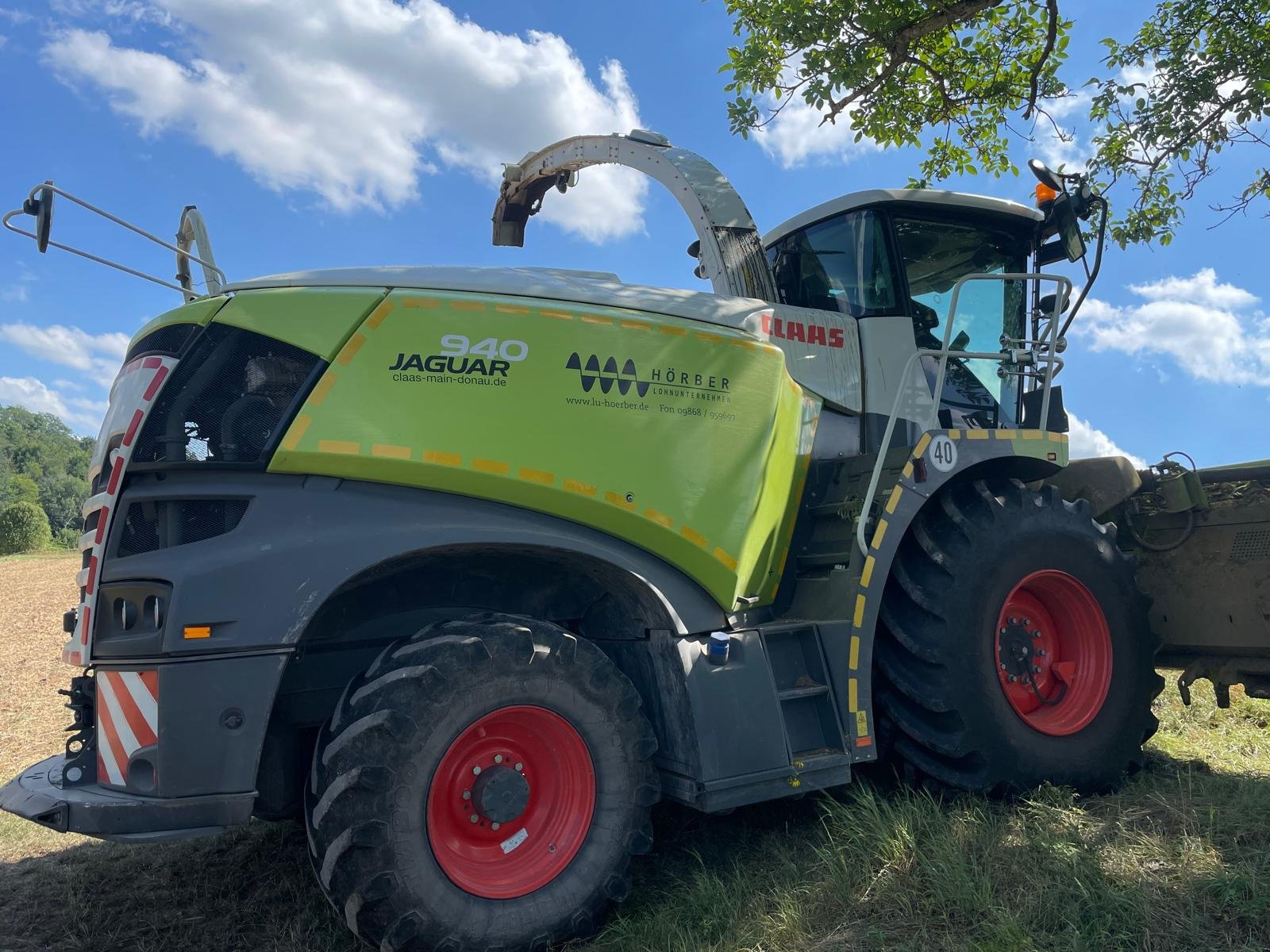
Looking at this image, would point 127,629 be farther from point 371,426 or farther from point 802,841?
point 802,841

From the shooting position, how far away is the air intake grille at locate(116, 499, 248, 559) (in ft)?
10.00

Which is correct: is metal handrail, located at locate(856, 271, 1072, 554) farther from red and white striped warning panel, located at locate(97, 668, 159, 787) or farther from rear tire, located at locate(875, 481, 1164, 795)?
red and white striped warning panel, located at locate(97, 668, 159, 787)

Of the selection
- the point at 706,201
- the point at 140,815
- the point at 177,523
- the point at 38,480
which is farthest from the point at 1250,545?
the point at 38,480

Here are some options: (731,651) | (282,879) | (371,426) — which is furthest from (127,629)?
(731,651)

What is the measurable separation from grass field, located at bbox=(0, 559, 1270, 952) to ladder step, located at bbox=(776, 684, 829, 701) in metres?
0.46

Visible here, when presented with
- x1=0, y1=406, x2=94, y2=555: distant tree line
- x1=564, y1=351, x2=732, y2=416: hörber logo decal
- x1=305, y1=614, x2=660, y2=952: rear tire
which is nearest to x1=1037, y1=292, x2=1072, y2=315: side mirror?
x1=564, y1=351, x2=732, y2=416: hörber logo decal

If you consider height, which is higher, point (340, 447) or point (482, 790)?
point (340, 447)

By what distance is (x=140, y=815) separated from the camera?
9.26ft

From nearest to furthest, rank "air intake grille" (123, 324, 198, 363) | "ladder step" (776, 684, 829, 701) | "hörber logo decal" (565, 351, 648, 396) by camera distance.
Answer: "air intake grille" (123, 324, 198, 363) < "hörber logo decal" (565, 351, 648, 396) < "ladder step" (776, 684, 829, 701)

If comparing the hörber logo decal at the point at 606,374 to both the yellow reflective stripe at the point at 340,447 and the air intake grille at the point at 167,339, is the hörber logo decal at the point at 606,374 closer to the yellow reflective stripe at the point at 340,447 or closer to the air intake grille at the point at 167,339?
the yellow reflective stripe at the point at 340,447

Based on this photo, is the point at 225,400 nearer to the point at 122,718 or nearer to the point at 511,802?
the point at 122,718

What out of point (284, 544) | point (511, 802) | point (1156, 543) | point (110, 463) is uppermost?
point (110, 463)

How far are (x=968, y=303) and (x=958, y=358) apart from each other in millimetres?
478

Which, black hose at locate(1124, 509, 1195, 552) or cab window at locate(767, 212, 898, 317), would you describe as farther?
black hose at locate(1124, 509, 1195, 552)
